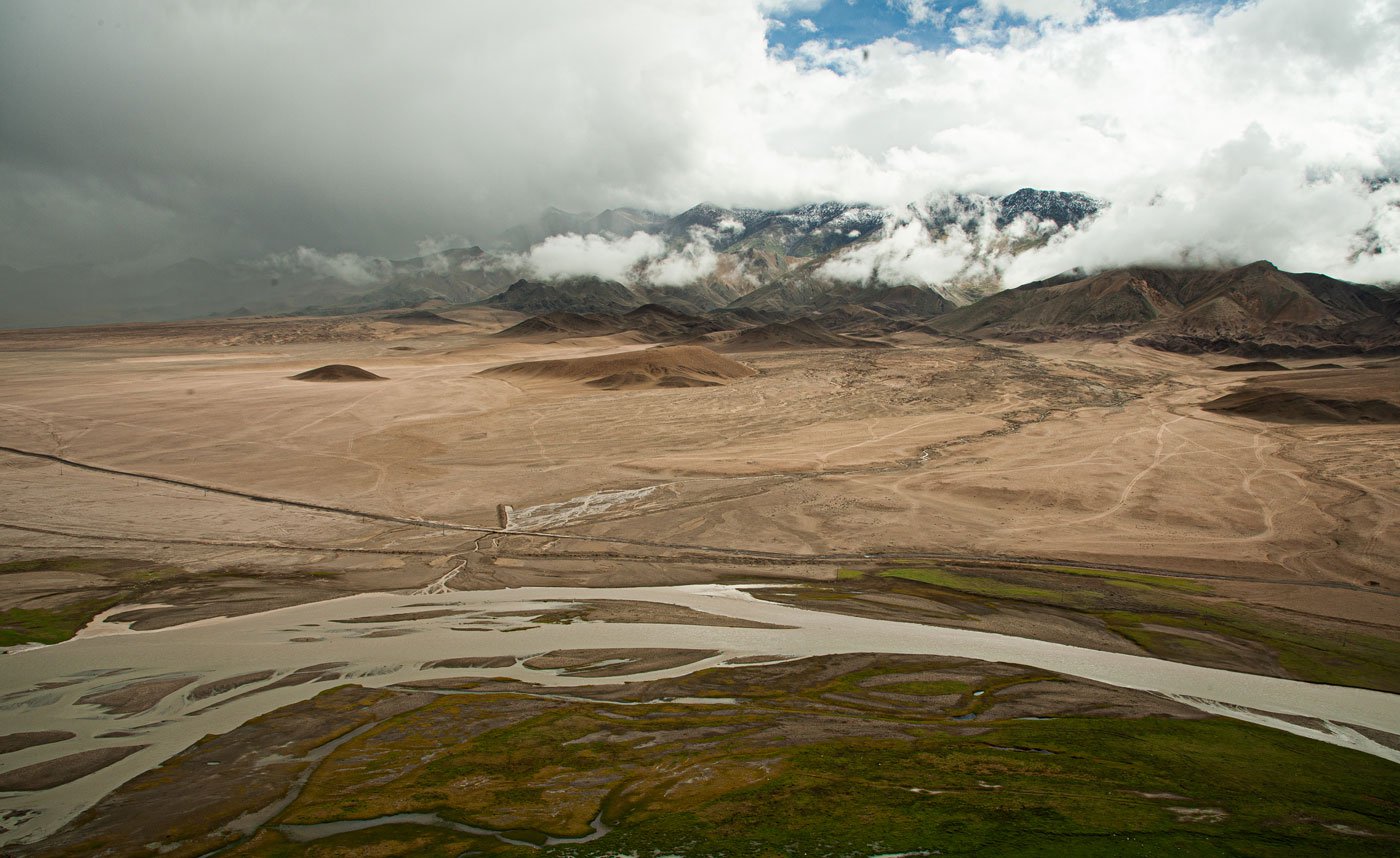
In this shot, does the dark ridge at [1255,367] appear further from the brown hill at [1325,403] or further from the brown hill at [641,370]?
the brown hill at [641,370]

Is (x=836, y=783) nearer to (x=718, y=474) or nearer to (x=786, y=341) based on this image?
(x=718, y=474)

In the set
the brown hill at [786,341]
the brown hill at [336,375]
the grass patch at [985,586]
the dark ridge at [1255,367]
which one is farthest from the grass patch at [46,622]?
the dark ridge at [1255,367]

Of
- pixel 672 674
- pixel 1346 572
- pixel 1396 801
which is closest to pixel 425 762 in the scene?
pixel 672 674

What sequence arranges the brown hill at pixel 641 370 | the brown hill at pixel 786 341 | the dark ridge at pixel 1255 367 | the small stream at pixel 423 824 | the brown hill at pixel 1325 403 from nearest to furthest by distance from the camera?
1. the small stream at pixel 423 824
2. the brown hill at pixel 1325 403
3. the brown hill at pixel 641 370
4. the dark ridge at pixel 1255 367
5. the brown hill at pixel 786 341

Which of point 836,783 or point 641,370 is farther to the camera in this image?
point 641,370

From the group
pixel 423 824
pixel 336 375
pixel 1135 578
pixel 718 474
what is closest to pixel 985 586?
pixel 1135 578

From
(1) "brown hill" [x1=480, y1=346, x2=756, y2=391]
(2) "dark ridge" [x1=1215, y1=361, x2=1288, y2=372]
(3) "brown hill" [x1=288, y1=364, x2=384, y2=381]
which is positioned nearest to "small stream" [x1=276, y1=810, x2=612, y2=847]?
(1) "brown hill" [x1=480, y1=346, x2=756, y2=391]

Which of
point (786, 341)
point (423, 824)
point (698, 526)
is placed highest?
point (786, 341)
